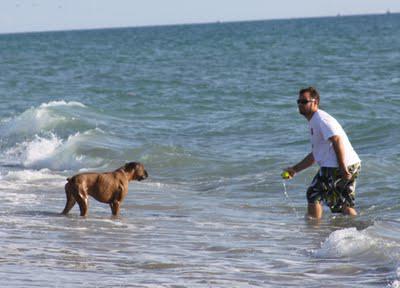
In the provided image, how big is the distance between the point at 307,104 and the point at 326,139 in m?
0.40

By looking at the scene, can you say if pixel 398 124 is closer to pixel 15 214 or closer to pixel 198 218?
pixel 198 218

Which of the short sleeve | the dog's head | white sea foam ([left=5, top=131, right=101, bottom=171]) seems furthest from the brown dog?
white sea foam ([left=5, top=131, right=101, bottom=171])

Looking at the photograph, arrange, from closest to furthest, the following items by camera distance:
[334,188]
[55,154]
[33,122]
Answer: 1. [334,188]
2. [55,154]
3. [33,122]

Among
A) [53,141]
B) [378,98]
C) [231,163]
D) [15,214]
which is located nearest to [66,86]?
[378,98]

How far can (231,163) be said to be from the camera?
52.7ft

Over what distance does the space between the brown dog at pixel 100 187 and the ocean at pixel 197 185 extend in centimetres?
18

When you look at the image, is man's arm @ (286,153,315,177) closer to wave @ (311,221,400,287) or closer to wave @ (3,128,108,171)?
wave @ (311,221,400,287)

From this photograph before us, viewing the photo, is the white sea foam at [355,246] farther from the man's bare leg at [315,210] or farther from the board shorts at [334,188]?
the man's bare leg at [315,210]

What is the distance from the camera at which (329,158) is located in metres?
9.76

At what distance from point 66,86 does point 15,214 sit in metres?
24.5

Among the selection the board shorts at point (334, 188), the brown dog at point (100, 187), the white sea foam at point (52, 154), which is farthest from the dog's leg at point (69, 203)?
the white sea foam at point (52, 154)

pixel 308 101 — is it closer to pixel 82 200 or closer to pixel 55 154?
pixel 82 200

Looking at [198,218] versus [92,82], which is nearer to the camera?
[198,218]

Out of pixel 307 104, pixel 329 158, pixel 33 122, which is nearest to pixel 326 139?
pixel 329 158
